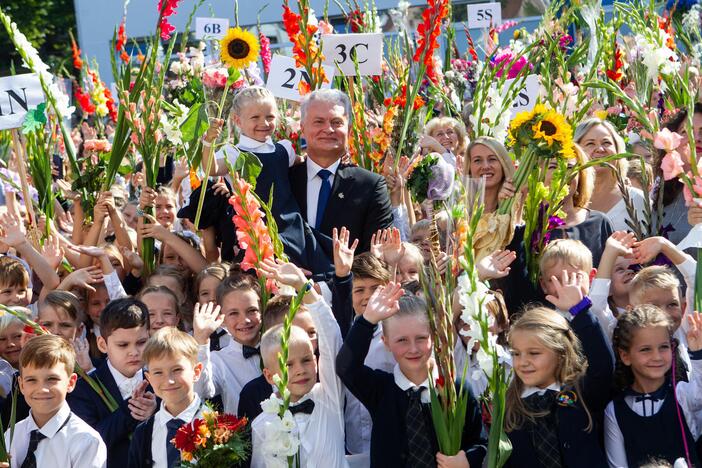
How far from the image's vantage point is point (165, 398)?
4.05 m

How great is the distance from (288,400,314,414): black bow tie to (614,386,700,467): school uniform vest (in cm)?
111

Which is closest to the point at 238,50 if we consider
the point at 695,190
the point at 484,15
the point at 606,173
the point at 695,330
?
the point at 606,173

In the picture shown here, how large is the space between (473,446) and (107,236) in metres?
3.36

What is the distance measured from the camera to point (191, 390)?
161 inches

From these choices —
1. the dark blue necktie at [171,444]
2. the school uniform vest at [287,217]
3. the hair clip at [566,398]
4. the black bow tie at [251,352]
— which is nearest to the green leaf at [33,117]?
the school uniform vest at [287,217]

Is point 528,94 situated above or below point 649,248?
above

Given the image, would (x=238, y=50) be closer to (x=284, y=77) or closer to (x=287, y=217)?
(x=284, y=77)

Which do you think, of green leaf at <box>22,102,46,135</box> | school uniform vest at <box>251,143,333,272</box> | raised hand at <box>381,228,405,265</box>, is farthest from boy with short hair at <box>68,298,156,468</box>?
green leaf at <box>22,102,46,135</box>

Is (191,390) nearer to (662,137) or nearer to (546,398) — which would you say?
(546,398)

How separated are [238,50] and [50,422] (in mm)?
2244

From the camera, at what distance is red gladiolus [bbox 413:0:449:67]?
5484 millimetres

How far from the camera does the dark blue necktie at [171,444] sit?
394 cm

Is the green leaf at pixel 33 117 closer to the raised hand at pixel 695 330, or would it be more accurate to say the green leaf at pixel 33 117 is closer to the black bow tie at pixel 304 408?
the black bow tie at pixel 304 408

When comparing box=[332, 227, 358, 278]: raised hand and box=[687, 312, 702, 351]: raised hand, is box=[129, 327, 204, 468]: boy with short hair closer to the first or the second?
box=[332, 227, 358, 278]: raised hand
